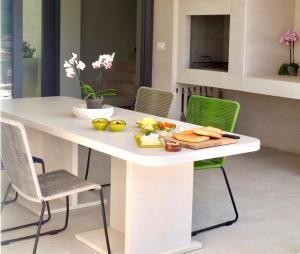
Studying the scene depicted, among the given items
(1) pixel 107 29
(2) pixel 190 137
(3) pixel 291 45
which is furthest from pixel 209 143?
(1) pixel 107 29

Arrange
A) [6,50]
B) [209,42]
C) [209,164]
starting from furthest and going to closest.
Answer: [209,42] → [6,50] → [209,164]

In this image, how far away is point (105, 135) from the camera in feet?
10.8

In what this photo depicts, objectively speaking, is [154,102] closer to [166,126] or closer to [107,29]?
[166,126]

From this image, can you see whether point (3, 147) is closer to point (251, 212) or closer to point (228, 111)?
point (228, 111)

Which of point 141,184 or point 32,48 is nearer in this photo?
point 141,184

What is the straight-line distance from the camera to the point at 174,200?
3439mm

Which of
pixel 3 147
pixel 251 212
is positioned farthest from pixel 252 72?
pixel 3 147

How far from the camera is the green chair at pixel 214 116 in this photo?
3956 millimetres

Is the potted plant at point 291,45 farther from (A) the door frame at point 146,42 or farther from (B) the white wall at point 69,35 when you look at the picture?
(B) the white wall at point 69,35

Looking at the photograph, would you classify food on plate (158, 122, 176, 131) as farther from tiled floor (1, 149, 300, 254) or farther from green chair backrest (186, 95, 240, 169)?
tiled floor (1, 149, 300, 254)

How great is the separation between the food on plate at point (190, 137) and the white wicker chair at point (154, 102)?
48.7 inches

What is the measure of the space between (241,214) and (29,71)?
10.3 feet

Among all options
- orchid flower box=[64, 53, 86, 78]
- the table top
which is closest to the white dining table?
the table top

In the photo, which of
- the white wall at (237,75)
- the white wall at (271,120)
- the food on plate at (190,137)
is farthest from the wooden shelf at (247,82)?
the food on plate at (190,137)
